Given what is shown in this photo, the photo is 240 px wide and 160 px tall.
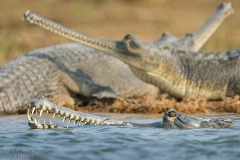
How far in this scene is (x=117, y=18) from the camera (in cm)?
1716

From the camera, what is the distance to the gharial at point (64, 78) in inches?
309

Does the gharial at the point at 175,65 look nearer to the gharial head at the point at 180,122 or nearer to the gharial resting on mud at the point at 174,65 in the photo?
the gharial resting on mud at the point at 174,65

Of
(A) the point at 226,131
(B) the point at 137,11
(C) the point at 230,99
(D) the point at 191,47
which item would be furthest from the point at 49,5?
(A) the point at 226,131

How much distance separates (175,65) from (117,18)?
28.9ft

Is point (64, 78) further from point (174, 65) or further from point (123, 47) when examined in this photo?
A: point (174, 65)

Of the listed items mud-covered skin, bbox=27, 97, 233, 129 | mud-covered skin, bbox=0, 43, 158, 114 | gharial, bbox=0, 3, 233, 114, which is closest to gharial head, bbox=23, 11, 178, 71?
gharial, bbox=0, 3, 233, 114

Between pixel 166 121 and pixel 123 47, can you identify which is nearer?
pixel 166 121

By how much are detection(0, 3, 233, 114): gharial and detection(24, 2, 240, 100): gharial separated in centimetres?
34

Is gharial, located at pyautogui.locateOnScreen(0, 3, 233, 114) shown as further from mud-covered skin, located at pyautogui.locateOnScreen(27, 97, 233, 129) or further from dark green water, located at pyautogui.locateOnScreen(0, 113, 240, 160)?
mud-covered skin, located at pyautogui.locateOnScreen(27, 97, 233, 129)

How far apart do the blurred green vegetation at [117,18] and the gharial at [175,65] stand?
4665 mm

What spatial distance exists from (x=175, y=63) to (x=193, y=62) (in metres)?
0.36

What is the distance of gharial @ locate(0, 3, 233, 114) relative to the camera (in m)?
7.84

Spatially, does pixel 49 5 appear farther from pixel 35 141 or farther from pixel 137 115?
pixel 35 141

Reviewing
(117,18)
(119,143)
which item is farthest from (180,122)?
(117,18)
